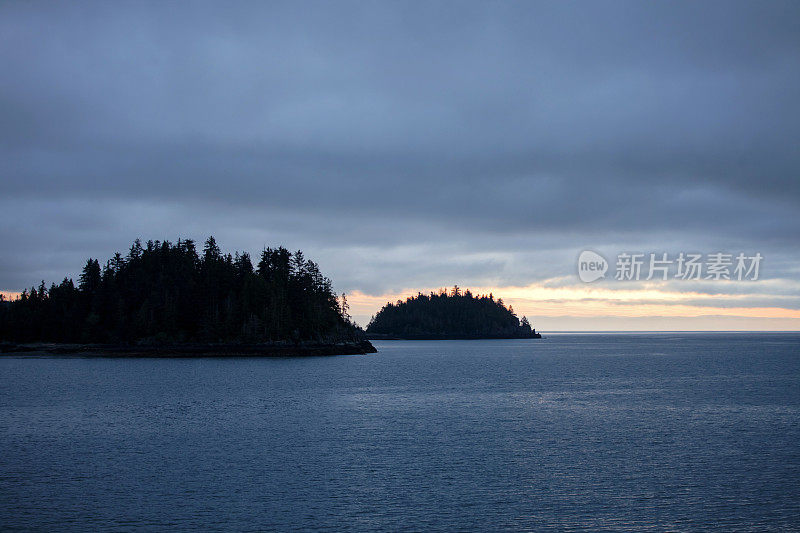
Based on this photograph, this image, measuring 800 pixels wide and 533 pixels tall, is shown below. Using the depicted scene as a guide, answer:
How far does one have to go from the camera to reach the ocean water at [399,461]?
2838 centimetres

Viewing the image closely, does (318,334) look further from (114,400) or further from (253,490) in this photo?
(253,490)

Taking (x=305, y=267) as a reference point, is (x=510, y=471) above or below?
below

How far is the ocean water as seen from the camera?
28.4 metres

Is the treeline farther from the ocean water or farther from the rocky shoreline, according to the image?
the ocean water

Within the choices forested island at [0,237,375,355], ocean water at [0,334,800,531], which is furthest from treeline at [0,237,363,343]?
ocean water at [0,334,800,531]

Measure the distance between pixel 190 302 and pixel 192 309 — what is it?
7.04 feet

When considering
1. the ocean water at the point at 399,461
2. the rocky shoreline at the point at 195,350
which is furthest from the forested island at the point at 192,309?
the ocean water at the point at 399,461

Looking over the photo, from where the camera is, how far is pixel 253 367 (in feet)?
431

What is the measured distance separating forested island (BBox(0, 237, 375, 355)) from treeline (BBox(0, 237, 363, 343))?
0.95ft

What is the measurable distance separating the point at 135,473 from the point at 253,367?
9697cm

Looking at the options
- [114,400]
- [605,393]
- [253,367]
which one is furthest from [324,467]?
[253,367]

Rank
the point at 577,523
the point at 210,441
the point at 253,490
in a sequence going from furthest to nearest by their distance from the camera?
1. the point at 210,441
2. the point at 253,490
3. the point at 577,523

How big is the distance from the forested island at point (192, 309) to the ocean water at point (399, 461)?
91393mm

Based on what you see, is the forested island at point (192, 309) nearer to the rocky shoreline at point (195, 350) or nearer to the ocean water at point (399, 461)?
the rocky shoreline at point (195, 350)
